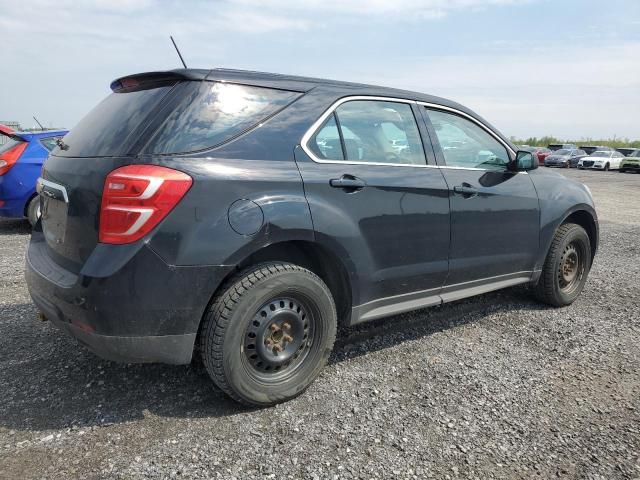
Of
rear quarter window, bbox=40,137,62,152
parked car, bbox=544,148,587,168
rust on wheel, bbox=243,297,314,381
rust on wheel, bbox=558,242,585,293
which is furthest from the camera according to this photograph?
parked car, bbox=544,148,587,168

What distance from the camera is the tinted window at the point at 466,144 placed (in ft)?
11.7

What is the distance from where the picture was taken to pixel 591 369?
130 inches

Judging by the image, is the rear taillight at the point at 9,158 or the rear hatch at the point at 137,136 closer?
the rear hatch at the point at 137,136

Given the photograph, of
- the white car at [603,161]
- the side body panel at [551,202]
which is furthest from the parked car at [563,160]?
the side body panel at [551,202]

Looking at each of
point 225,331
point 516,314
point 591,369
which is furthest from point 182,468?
point 516,314

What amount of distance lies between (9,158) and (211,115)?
19.2 feet

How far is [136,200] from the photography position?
2.27m

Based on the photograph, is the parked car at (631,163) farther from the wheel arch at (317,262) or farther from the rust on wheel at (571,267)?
the wheel arch at (317,262)

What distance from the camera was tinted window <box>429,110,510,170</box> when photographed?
11.7ft

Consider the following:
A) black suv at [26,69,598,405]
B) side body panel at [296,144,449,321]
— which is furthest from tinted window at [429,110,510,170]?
side body panel at [296,144,449,321]

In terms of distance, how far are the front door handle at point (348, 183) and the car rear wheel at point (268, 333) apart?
1.71 feet

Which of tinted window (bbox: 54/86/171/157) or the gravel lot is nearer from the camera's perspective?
the gravel lot

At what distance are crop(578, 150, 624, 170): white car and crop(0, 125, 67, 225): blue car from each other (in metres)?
35.8

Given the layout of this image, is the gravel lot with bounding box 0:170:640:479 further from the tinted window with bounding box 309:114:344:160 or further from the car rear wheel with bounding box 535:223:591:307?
the tinted window with bounding box 309:114:344:160
